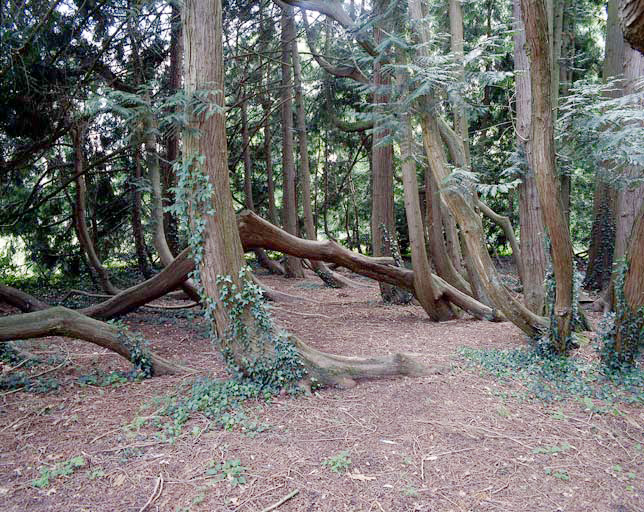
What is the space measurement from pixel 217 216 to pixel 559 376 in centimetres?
376

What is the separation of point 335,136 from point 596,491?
45.3ft

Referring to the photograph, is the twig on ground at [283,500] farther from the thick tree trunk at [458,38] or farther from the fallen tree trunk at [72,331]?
the thick tree trunk at [458,38]

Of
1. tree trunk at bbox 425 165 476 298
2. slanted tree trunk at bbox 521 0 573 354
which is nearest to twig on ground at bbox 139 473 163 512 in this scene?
slanted tree trunk at bbox 521 0 573 354

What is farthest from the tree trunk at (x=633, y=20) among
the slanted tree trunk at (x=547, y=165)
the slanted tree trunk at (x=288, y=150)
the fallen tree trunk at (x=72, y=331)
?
the slanted tree trunk at (x=288, y=150)

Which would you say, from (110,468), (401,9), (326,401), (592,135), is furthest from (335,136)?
(110,468)

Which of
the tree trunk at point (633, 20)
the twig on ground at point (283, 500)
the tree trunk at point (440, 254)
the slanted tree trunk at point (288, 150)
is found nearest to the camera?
the tree trunk at point (633, 20)

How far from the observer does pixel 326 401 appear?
13.9 feet

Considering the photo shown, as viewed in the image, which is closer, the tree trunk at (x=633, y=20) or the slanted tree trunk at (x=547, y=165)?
the tree trunk at (x=633, y=20)

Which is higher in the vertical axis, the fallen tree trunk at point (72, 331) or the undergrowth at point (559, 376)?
the fallen tree trunk at point (72, 331)

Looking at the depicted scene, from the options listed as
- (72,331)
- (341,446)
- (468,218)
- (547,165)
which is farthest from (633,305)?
(72,331)

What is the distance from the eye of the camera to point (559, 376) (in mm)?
4699

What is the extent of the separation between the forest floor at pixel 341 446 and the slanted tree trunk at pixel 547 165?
584mm

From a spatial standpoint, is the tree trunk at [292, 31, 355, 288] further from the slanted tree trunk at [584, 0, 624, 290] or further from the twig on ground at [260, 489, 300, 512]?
the twig on ground at [260, 489, 300, 512]

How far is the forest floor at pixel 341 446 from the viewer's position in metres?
2.85
